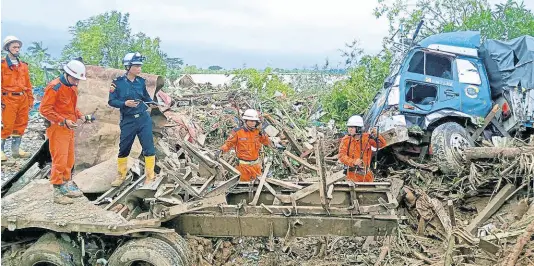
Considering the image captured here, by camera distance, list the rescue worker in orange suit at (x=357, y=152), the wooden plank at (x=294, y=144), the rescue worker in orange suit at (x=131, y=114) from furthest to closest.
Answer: the wooden plank at (x=294, y=144) < the rescue worker in orange suit at (x=357, y=152) < the rescue worker in orange suit at (x=131, y=114)

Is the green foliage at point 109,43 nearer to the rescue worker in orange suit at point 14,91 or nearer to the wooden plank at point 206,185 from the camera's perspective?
the rescue worker in orange suit at point 14,91

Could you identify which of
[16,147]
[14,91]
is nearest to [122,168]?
[14,91]

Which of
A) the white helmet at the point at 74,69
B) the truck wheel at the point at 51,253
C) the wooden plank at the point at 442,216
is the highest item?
the white helmet at the point at 74,69

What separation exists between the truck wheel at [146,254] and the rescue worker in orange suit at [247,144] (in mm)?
2045

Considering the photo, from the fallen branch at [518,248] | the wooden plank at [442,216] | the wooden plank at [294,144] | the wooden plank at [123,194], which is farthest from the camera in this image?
the wooden plank at [294,144]

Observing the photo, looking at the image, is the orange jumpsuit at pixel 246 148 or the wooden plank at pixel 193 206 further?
the orange jumpsuit at pixel 246 148

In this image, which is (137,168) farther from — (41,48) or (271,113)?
(41,48)

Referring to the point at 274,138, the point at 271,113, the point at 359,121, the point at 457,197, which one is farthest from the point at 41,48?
the point at 457,197

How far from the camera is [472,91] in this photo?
29.0 ft

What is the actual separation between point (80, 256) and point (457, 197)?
18.1ft

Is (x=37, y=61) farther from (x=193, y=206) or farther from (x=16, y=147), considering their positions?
(x=193, y=206)

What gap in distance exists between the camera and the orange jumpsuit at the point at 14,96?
7055mm

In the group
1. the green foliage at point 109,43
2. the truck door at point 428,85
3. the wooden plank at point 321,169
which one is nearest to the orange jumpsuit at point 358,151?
the truck door at point 428,85

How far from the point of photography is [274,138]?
10.6 meters
